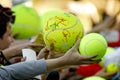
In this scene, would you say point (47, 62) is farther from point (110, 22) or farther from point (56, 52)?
point (110, 22)

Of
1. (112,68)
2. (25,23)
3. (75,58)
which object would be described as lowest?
(112,68)

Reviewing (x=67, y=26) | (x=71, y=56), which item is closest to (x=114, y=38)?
(x=67, y=26)

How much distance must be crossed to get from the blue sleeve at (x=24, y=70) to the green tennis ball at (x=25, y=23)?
1.41 m

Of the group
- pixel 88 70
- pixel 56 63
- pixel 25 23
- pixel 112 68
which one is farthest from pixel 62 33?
pixel 88 70

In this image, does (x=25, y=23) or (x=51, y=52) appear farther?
(x=25, y=23)

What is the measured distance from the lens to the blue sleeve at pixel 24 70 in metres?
2.77

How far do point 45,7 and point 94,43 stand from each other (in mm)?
5163

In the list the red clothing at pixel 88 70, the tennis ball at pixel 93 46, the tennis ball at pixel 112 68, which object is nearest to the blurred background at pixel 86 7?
the red clothing at pixel 88 70

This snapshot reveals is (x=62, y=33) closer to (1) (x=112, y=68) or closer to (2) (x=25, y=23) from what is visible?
(2) (x=25, y=23)

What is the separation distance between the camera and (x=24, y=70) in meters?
2.78

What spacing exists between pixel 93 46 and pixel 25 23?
4.03ft

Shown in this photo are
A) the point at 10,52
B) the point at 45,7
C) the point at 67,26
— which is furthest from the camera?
the point at 45,7

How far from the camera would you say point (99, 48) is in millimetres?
3137

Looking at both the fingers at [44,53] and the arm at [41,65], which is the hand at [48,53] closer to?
the fingers at [44,53]
